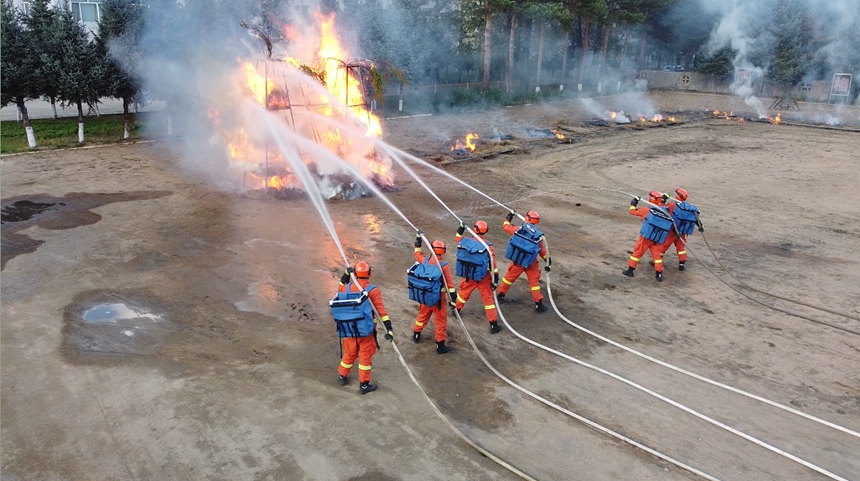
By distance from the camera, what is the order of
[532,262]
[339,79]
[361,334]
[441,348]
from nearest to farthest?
[361,334]
[441,348]
[532,262]
[339,79]

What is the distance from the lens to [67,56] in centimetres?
2092

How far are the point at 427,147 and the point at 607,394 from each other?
1802cm

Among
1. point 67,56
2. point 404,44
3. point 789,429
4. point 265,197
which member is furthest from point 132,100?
point 789,429

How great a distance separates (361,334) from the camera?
24.3 feet

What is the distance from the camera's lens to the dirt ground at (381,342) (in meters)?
6.58

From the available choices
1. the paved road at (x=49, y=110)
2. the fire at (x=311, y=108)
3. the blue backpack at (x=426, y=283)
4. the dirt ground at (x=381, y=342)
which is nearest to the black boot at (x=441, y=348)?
the dirt ground at (x=381, y=342)

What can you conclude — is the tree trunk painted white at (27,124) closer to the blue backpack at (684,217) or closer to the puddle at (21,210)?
the puddle at (21,210)

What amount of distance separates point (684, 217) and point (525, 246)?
416cm

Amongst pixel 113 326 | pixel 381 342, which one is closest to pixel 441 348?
pixel 381 342

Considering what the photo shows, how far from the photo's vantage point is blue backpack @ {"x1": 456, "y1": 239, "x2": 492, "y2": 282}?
29.4 ft

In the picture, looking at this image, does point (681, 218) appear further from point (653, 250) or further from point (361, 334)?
point (361, 334)

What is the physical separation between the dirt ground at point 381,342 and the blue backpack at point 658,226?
0.96 metres

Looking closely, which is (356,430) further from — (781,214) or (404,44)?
(404,44)

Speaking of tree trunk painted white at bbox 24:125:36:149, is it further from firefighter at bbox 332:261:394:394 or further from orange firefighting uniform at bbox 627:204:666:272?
orange firefighting uniform at bbox 627:204:666:272
